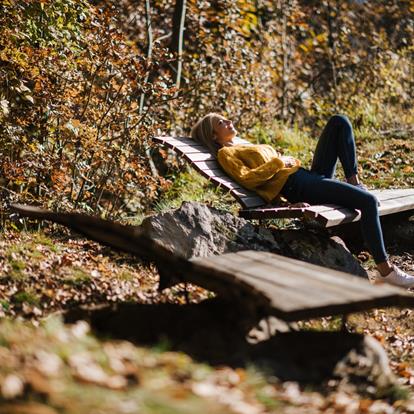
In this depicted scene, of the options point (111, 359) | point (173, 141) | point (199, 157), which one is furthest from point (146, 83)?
point (111, 359)

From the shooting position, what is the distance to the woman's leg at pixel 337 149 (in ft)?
21.8

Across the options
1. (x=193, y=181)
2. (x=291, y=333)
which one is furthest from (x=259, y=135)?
(x=291, y=333)

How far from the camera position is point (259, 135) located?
11.3 meters

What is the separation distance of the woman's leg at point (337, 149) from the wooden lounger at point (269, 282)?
2.26 m

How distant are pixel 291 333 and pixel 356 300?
69 cm

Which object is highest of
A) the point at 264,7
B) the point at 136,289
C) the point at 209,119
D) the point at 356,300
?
the point at 264,7

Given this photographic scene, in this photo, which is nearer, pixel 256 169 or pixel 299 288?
pixel 299 288

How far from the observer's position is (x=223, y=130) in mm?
6930

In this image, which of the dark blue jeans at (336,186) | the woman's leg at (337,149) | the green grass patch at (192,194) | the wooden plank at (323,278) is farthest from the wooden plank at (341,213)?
the green grass patch at (192,194)

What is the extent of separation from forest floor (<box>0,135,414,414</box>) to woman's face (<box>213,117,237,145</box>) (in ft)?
5.31

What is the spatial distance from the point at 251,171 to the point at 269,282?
2.75m

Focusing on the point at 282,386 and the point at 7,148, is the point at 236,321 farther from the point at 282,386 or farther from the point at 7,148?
the point at 7,148

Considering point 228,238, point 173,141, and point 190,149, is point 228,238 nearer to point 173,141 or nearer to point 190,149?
point 190,149

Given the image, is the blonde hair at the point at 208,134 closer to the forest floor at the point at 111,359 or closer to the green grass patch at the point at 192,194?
the green grass patch at the point at 192,194
